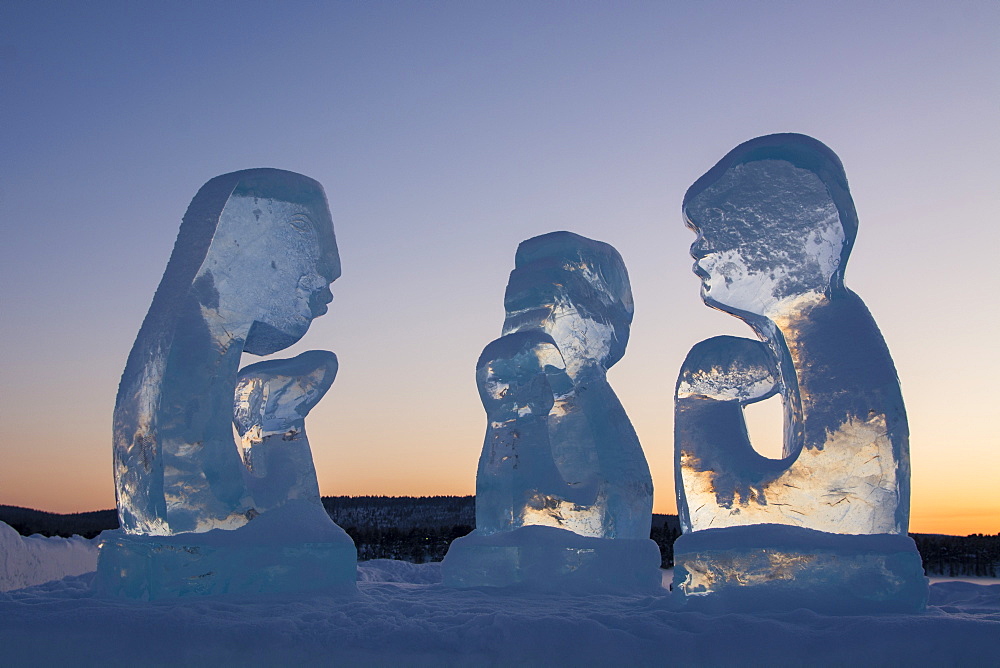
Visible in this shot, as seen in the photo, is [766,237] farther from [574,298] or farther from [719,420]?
[574,298]

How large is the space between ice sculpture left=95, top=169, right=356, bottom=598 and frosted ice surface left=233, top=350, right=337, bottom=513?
0.01 metres

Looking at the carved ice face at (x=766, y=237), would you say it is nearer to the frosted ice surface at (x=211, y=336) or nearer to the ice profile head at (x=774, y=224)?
the ice profile head at (x=774, y=224)

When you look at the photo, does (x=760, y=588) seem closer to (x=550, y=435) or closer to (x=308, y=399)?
(x=550, y=435)

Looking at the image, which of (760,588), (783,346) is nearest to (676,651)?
(760,588)

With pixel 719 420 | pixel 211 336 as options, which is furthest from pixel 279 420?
pixel 719 420

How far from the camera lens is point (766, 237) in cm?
646

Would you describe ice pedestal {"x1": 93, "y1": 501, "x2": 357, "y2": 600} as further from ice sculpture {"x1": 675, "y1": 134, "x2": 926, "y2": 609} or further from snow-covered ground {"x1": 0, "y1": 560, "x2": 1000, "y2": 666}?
ice sculpture {"x1": 675, "y1": 134, "x2": 926, "y2": 609}

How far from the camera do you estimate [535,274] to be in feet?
29.2

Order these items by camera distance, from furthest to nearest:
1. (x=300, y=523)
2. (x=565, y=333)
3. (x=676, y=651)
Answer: (x=565, y=333) < (x=300, y=523) < (x=676, y=651)

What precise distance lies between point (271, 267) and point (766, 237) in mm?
4367

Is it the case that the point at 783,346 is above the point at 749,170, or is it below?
below

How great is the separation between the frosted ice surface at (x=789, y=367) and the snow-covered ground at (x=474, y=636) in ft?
3.15

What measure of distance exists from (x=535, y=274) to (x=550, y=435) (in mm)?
1727

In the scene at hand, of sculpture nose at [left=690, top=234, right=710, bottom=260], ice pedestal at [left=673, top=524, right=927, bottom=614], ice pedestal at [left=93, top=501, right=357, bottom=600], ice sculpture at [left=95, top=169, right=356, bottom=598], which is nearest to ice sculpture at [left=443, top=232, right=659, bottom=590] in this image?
ice pedestal at [left=93, top=501, right=357, bottom=600]
